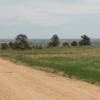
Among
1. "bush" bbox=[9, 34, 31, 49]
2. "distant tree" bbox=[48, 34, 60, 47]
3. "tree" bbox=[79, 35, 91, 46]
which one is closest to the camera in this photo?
"bush" bbox=[9, 34, 31, 49]

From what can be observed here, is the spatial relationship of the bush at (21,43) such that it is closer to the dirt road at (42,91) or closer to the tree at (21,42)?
the tree at (21,42)

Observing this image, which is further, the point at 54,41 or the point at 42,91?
the point at 54,41

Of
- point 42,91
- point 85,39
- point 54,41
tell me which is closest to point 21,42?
point 54,41

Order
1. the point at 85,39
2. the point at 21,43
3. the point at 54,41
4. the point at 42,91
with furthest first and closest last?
the point at 54,41
the point at 85,39
the point at 21,43
the point at 42,91

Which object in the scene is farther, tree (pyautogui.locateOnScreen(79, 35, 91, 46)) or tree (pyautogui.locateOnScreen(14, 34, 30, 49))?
tree (pyautogui.locateOnScreen(79, 35, 91, 46))

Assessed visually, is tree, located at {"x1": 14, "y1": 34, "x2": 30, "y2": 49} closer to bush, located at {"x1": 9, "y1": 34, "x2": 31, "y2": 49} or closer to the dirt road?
bush, located at {"x1": 9, "y1": 34, "x2": 31, "y2": 49}

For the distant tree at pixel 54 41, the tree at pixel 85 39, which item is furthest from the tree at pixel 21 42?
the tree at pixel 85 39

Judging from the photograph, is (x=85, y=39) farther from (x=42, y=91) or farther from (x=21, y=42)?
(x=42, y=91)

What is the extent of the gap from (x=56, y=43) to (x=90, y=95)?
7092cm

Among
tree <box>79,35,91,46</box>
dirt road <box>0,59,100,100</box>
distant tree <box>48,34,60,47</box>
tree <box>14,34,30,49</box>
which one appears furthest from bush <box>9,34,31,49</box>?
dirt road <box>0,59,100,100</box>

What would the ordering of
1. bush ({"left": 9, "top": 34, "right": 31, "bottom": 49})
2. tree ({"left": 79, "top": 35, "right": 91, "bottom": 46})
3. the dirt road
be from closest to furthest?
the dirt road → bush ({"left": 9, "top": 34, "right": 31, "bottom": 49}) → tree ({"left": 79, "top": 35, "right": 91, "bottom": 46})

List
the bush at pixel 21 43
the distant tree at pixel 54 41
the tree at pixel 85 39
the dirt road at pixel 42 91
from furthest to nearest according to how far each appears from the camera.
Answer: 1. the distant tree at pixel 54 41
2. the tree at pixel 85 39
3. the bush at pixel 21 43
4. the dirt road at pixel 42 91

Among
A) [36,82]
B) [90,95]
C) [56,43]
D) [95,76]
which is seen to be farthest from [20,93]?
[56,43]

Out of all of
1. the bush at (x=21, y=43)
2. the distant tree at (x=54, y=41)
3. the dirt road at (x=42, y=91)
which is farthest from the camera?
the distant tree at (x=54, y=41)
